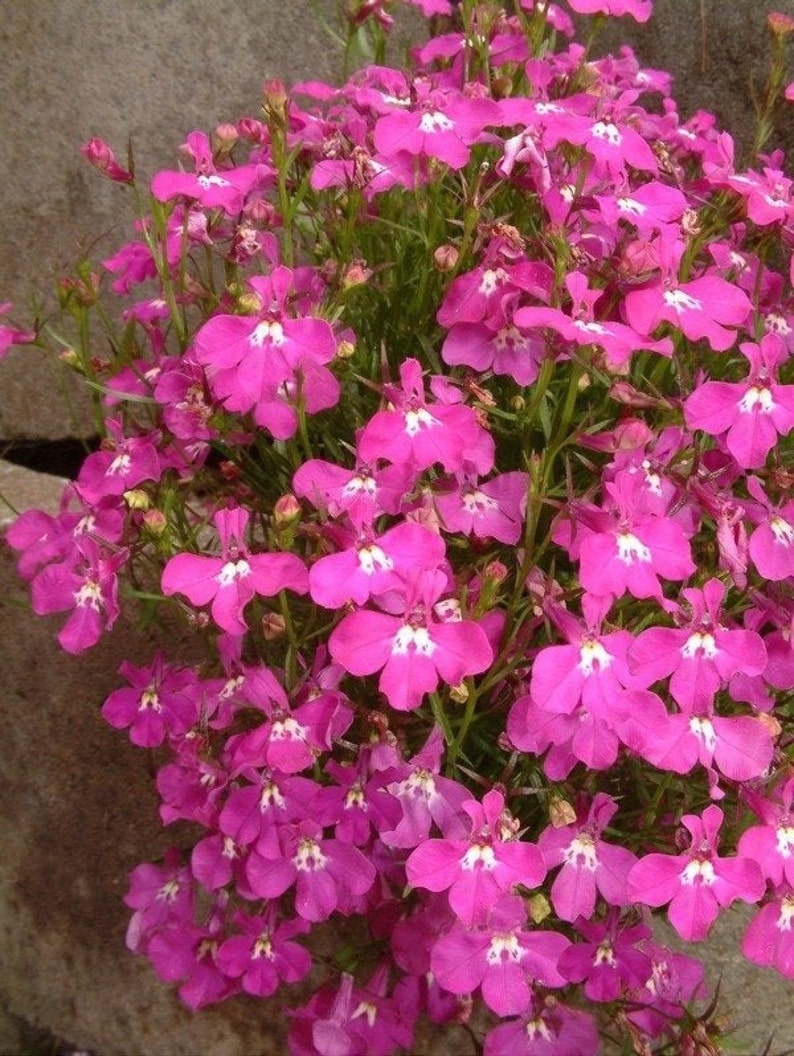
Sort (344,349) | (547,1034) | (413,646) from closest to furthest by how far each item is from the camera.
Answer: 1. (413,646)
2. (344,349)
3. (547,1034)

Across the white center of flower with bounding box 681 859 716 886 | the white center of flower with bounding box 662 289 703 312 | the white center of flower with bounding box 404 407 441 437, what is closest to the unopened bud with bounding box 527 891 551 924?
the white center of flower with bounding box 681 859 716 886

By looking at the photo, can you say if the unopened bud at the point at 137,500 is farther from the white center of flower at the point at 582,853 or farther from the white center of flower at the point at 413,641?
the white center of flower at the point at 582,853

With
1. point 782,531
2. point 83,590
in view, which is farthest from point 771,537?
point 83,590

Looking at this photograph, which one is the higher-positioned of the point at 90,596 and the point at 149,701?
the point at 90,596

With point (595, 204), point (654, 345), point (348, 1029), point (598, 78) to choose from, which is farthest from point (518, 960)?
point (598, 78)

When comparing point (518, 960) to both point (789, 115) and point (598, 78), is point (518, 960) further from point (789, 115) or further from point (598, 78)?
point (789, 115)

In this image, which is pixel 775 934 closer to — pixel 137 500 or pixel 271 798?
pixel 271 798
